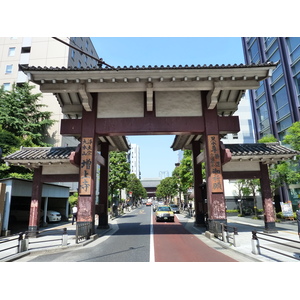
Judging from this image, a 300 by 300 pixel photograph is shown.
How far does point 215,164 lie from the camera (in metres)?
12.3

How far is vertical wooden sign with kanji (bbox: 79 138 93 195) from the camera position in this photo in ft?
39.9

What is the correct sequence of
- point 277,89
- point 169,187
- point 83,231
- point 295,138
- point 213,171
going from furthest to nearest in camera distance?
point 169,187 < point 277,89 < point 295,138 < point 213,171 < point 83,231

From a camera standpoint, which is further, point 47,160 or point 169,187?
point 169,187

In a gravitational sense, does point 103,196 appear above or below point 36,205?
above

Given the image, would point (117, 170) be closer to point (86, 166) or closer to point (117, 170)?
point (117, 170)

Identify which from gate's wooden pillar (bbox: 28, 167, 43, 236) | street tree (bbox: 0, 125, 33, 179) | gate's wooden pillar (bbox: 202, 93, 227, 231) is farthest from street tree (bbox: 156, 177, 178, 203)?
gate's wooden pillar (bbox: 28, 167, 43, 236)

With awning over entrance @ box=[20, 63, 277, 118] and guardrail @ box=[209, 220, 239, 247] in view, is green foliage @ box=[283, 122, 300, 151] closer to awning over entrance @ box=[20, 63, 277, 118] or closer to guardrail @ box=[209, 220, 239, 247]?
awning over entrance @ box=[20, 63, 277, 118]

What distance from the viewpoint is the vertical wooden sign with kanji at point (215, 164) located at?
477 inches

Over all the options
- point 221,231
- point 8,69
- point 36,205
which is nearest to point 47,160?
point 36,205

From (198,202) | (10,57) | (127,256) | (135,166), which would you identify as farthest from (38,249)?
(135,166)

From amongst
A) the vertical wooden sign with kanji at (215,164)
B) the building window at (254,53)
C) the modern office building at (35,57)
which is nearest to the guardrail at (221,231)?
the vertical wooden sign with kanji at (215,164)

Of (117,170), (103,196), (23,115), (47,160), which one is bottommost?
(103,196)

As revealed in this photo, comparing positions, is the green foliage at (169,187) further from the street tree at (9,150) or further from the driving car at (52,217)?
the street tree at (9,150)

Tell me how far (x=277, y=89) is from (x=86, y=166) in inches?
1212
